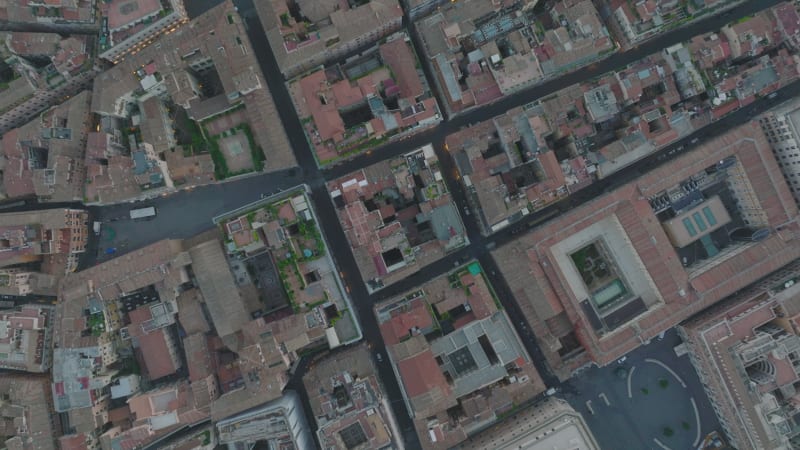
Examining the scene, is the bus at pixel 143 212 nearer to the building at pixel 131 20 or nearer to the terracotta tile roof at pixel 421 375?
the building at pixel 131 20

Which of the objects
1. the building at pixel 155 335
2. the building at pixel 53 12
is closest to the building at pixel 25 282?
the building at pixel 155 335

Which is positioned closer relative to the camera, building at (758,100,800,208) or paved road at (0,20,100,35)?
building at (758,100,800,208)

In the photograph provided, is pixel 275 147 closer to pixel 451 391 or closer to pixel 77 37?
pixel 77 37

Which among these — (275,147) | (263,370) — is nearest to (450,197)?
(275,147)

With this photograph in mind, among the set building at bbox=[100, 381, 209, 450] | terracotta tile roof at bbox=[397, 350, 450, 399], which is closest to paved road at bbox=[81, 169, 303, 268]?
building at bbox=[100, 381, 209, 450]

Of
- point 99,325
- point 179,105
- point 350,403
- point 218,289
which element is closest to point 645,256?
point 350,403

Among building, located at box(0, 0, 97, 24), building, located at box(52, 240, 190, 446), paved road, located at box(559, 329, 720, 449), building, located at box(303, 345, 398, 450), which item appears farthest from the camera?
paved road, located at box(559, 329, 720, 449)

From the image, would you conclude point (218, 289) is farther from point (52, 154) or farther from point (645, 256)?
point (645, 256)

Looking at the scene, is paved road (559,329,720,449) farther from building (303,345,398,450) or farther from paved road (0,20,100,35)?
paved road (0,20,100,35)
